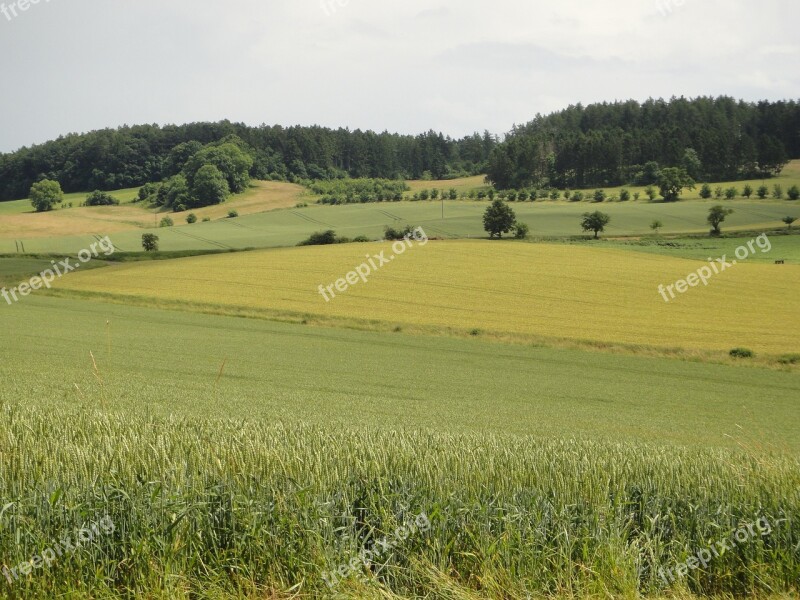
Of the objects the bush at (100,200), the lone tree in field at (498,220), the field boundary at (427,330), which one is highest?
the bush at (100,200)

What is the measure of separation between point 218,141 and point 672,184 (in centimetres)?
9461

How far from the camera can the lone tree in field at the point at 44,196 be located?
122938 mm

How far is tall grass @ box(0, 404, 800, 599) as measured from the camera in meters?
5.52

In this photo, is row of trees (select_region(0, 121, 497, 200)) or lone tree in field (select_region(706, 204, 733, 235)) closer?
lone tree in field (select_region(706, 204, 733, 235))

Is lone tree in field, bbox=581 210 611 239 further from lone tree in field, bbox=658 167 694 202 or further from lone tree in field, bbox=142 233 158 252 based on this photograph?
lone tree in field, bbox=142 233 158 252

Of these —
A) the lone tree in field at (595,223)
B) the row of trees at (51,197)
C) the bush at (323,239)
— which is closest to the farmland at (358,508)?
the bush at (323,239)

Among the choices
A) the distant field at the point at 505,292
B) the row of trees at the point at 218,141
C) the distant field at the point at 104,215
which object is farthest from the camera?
the row of trees at the point at 218,141

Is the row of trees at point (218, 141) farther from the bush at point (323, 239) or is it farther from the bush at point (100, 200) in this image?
the bush at point (323, 239)

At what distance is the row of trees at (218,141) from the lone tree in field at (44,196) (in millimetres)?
14518

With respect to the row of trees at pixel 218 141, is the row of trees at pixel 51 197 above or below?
below

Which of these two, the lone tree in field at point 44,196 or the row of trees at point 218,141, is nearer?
the lone tree in field at point 44,196

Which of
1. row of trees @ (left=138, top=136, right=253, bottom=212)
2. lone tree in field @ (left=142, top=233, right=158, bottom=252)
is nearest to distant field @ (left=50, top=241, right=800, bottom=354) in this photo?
lone tree in field @ (left=142, top=233, right=158, bottom=252)

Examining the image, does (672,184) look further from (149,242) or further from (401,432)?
(401,432)

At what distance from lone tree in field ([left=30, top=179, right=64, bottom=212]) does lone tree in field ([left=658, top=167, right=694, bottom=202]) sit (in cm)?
9956
